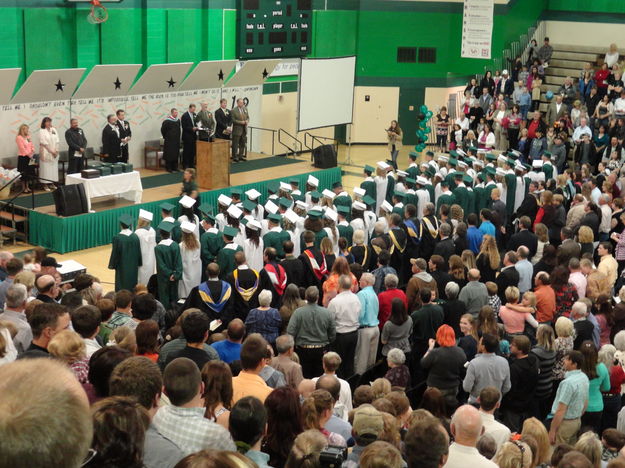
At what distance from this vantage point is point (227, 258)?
11.1 metres

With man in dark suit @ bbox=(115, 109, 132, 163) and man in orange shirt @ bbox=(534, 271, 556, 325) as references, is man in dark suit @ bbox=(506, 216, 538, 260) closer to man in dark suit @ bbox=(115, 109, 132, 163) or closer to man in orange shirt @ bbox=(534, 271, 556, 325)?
man in orange shirt @ bbox=(534, 271, 556, 325)

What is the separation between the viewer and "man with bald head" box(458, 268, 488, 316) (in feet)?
31.0

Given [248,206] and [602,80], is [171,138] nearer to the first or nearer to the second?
[248,206]

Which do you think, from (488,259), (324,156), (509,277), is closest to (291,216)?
(488,259)

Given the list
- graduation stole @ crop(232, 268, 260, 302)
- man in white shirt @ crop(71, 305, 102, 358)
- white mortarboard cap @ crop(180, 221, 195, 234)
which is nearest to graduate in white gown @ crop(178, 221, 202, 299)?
white mortarboard cap @ crop(180, 221, 195, 234)

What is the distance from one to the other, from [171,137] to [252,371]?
1452 cm

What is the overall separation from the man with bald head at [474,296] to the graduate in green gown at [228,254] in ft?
10.8

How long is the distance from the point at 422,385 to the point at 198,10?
15696 mm

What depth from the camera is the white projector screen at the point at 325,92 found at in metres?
22.4

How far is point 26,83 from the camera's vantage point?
17250 millimetres

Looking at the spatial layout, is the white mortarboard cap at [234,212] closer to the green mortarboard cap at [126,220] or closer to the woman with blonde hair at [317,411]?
the green mortarboard cap at [126,220]

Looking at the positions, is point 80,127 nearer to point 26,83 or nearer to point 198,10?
point 26,83

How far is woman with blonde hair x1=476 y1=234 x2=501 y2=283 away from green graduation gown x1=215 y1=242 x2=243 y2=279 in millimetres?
3454

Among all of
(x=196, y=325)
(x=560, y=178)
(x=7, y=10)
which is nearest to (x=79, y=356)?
(x=196, y=325)
